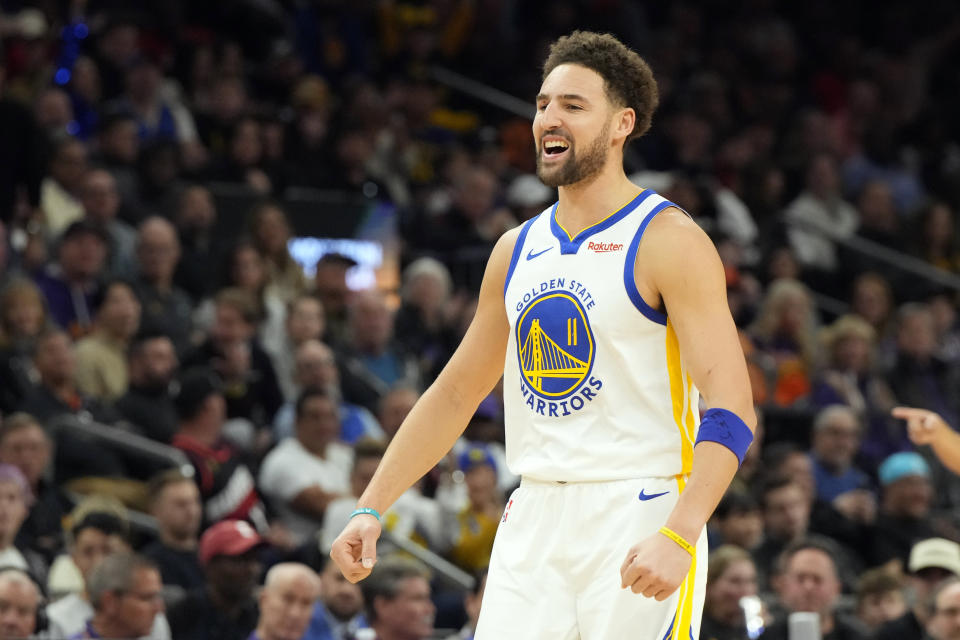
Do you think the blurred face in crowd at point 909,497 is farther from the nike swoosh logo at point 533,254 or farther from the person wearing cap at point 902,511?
the nike swoosh logo at point 533,254

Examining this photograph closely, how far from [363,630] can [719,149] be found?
8.62 m

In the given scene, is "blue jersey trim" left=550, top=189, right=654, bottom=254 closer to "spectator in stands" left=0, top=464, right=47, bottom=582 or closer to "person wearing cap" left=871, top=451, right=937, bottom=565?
"spectator in stands" left=0, top=464, right=47, bottom=582

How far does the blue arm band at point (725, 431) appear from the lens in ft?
12.3

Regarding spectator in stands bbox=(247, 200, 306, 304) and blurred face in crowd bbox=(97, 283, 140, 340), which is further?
spectator in stands bbox=(247, 200, 306, 304)

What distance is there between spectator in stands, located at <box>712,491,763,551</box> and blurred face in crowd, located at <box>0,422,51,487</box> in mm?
3855

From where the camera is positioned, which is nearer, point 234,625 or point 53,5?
point 234,625

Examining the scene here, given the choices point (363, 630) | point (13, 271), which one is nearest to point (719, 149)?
point (13, 271)

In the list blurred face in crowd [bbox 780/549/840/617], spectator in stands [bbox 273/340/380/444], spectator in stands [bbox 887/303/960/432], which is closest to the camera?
blurred face in crowd [bbox 780/549/840/617]

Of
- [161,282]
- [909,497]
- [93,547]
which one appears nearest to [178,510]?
[93,547]

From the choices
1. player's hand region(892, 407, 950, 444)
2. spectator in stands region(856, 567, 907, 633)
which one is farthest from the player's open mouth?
spectator in stands region(856, 567, 907, 633)

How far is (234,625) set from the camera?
7453mm

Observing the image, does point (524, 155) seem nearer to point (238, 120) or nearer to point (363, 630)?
point (238, 120)

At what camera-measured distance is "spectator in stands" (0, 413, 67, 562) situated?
7863mm

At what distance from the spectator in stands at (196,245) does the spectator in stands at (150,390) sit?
54.7 inches
